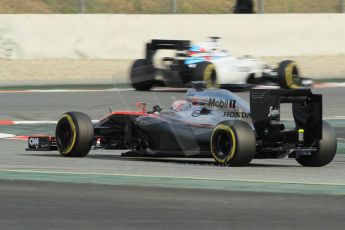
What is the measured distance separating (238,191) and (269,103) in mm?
2482

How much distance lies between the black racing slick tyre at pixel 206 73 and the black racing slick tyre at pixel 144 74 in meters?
1.24

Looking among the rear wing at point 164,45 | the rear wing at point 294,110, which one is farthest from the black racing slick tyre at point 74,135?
the rear wing at point 164,45

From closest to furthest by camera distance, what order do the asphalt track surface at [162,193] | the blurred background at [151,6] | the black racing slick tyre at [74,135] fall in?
the asphalt track surface at [162,193]
the black racing slick tyre at [74,135]
the blurred background at [151,6]

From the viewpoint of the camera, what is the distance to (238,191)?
9.67 meters

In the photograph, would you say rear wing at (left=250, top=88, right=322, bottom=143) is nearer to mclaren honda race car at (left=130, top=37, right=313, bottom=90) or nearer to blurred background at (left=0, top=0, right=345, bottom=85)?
mclaren honda race car at (left=130, top=37, right=313, bottom=90)

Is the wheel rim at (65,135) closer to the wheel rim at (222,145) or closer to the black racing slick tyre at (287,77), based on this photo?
the wheel rim at (222,145)

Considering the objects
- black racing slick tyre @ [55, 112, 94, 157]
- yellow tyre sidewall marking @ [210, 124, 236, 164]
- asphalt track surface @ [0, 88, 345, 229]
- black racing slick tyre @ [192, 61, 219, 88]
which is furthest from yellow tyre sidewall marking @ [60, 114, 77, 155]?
black racing slick tyre @ [192, 61, 219, 88]

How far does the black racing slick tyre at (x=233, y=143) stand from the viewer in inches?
444

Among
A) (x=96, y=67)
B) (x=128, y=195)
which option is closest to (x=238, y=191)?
(x=128, y=195)

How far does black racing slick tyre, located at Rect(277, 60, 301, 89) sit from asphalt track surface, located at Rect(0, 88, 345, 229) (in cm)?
1095

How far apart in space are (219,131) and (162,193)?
2.25 m

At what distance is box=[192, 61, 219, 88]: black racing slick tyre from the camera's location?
2380 cm

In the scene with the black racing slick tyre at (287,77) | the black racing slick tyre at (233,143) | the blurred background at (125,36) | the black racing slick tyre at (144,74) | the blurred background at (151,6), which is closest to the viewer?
the black racing slick tyre at (233,143)

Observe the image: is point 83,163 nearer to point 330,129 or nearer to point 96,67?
point 330,129
